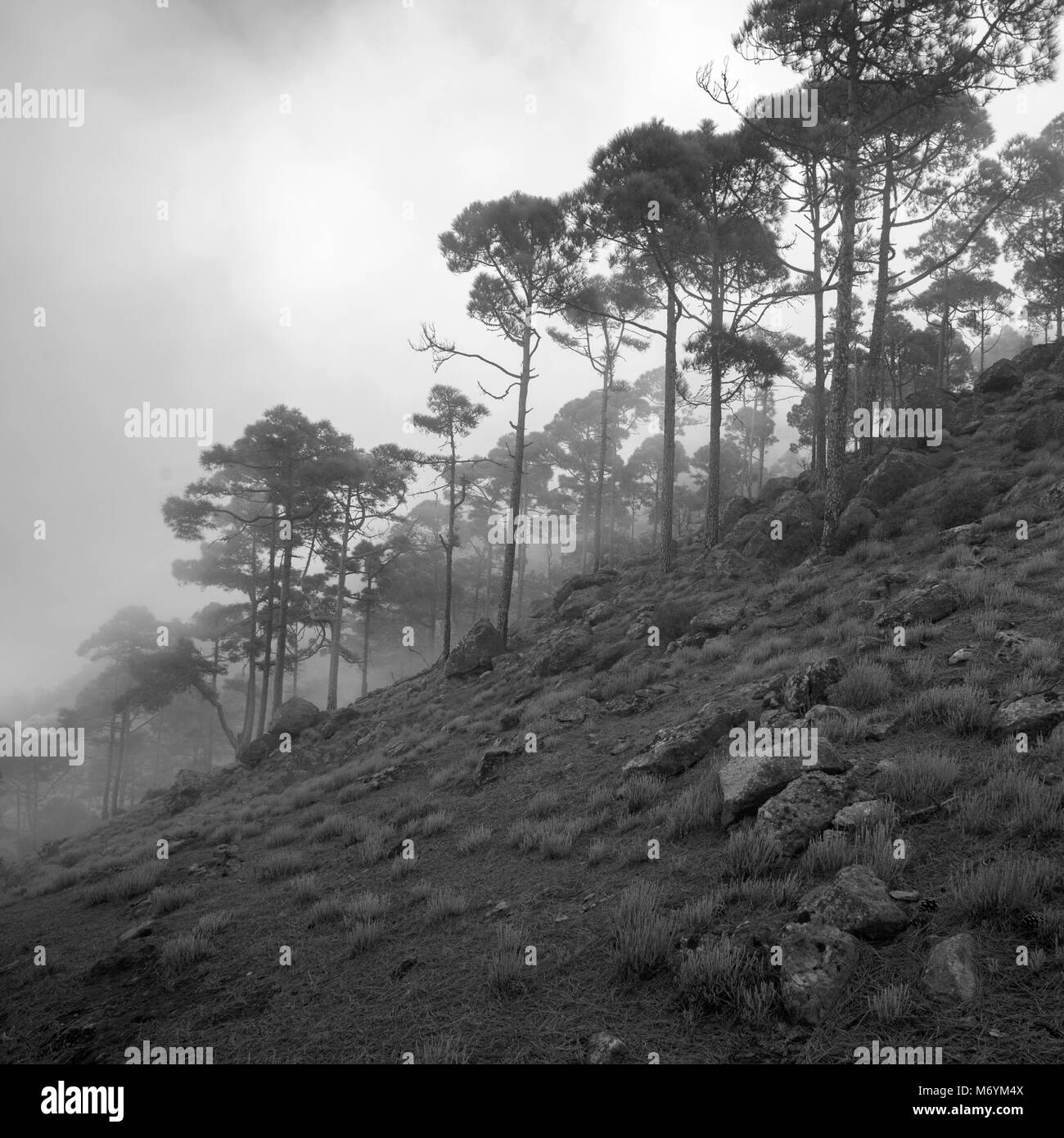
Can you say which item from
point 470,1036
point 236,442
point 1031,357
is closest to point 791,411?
point 1031,357

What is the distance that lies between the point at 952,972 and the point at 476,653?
16.2m

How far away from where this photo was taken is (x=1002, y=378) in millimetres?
20266

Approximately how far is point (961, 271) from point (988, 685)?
29419mm

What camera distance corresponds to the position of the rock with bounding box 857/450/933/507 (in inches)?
595

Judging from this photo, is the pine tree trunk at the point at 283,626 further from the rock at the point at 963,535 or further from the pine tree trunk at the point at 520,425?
the rock at the point at 963,535

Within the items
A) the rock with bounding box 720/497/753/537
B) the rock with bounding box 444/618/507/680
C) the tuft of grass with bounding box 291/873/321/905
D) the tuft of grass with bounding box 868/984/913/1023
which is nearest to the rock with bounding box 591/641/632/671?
the rock with bounding box 444/618/507/680

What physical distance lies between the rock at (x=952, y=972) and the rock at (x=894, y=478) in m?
13.9

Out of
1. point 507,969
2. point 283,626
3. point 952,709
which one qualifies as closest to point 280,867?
point 507,969

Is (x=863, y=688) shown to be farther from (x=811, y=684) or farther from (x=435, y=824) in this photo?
(x=435, y=824)

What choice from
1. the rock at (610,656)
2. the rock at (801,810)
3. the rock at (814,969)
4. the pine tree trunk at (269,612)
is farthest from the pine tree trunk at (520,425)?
the rock at (814,969)

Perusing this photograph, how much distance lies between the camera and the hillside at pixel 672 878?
326cm

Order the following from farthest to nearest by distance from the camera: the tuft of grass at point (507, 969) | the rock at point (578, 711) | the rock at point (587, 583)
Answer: the rock at point (587, 583) → the rock at point (578, 711) → the tuft of grass at point (507, 969)

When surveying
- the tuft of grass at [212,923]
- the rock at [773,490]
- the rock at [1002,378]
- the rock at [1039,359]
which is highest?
the rock at [1039,359]

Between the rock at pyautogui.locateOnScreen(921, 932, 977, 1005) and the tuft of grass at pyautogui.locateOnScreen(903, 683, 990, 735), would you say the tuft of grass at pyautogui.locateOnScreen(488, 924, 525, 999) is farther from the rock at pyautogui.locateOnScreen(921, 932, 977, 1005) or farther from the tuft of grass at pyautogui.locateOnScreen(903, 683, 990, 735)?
the tuft of grass at pyautogui.locateOnScreen(903, 683, 990, 735)
